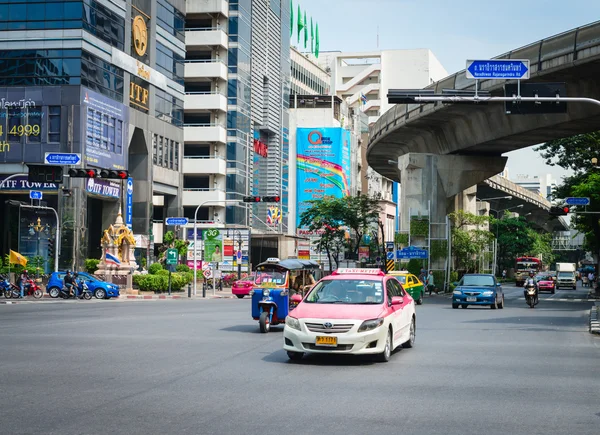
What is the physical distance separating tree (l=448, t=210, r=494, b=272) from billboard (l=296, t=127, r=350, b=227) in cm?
3074

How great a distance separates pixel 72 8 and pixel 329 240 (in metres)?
30.5

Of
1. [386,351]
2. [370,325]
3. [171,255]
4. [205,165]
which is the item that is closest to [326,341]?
[370,325]

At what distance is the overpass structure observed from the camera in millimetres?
34844

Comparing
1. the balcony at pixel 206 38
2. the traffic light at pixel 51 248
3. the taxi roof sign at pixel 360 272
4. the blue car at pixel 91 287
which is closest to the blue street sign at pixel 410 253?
the blue car at pixel 91 287

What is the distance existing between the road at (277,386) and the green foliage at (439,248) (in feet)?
118

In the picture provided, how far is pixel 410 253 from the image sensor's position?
56.5m

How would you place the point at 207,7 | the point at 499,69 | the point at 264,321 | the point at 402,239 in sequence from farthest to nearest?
the point at 207,7 < the point at 402,239 < the point at 499,69 < the point at 264,321

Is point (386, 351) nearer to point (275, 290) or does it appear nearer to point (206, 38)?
point (275, 290)

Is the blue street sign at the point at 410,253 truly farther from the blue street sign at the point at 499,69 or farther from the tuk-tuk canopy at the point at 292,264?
the blue street sign at the point at 499,69

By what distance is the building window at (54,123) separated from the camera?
57.7m

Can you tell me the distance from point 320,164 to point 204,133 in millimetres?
22435

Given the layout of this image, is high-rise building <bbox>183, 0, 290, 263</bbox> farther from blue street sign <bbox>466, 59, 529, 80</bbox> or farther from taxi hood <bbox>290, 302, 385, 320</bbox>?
taxi hood <bbox>290, 302, 385, 320</bbox>

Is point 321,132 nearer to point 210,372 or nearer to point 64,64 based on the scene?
point 64,64

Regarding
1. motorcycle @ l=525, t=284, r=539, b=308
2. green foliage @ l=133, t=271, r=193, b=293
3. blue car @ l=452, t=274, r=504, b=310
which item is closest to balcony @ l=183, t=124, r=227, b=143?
green foliage @ l=133, t=271, r=193, b=293
